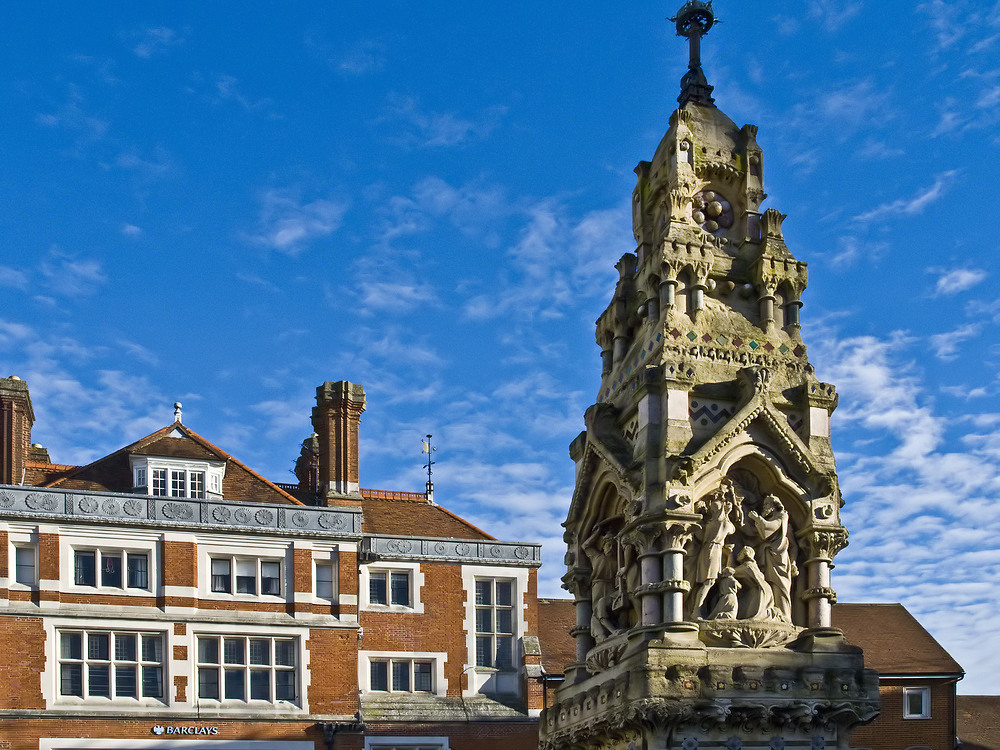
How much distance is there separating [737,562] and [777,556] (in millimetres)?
505

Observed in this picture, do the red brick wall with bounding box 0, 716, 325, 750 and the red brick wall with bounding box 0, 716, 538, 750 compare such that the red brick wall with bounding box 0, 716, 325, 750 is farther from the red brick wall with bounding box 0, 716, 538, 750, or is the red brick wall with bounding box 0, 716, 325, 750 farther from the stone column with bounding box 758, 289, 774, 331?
the stone column with bounding box 758, 289, 774, 331

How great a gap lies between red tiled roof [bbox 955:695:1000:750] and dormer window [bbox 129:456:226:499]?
73.2 feet

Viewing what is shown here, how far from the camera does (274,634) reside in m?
35.1

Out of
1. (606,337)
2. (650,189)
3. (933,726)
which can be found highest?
(650,189)

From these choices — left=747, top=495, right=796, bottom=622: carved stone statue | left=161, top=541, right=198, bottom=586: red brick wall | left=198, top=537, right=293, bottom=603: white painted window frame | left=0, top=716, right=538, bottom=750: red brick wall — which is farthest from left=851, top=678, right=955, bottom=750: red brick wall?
left=747, top=495, right=796, bottom=622: carved stone statue

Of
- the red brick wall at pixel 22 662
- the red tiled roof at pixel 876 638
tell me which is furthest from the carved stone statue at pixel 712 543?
the red tiled roof at pixel 876 638

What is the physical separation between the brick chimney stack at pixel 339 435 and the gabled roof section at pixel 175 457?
1.51m

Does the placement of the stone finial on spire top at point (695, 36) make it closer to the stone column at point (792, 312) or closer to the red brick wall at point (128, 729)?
the stone column at point (792, 312)

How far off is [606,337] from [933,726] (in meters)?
23.1

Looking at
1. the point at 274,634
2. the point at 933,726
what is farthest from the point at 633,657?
the point at 933,726

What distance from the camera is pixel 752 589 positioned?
57.3ft

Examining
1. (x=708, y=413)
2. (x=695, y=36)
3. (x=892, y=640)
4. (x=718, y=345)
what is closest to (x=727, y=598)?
(x=708, y=413)

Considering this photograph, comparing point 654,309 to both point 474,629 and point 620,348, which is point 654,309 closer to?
point 620,348

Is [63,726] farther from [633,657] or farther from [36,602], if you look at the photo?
[633,657]
